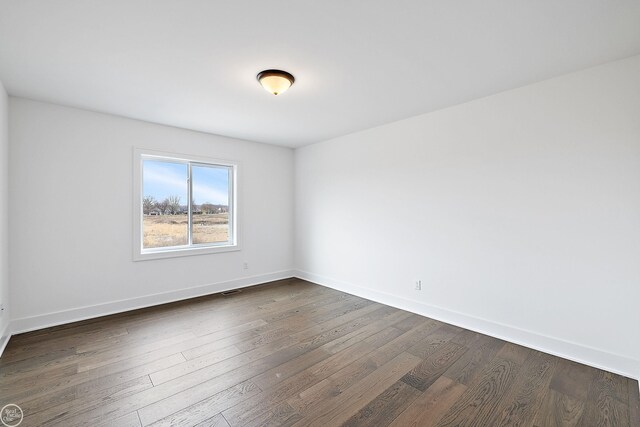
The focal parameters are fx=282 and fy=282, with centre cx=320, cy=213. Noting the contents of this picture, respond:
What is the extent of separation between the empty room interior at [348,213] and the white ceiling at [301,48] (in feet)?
0.06

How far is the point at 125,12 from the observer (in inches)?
67.3

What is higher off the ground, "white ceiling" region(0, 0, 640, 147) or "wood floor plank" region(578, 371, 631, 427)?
"white ceiling" region(0, 0, 640, 147)

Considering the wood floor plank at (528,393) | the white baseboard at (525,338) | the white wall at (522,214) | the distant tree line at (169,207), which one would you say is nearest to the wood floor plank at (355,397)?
the wood floor plank at (528,393)

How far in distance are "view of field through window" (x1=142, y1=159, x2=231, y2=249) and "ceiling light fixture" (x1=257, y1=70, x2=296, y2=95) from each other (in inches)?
92.8

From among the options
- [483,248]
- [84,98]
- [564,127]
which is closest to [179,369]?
[84,98]

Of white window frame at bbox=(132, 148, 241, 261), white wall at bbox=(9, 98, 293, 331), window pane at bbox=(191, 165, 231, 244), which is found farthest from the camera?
window pane at bbox=(191, 165, 231, 244)

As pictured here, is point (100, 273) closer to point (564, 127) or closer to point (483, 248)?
point (483, 248)

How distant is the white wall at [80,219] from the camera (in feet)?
9.79

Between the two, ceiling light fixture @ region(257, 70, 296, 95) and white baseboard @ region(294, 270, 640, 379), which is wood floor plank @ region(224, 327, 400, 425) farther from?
ceiling light fixture @ region(257, 70, 296, 95)

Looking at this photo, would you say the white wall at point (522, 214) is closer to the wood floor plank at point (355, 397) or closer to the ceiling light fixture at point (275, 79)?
the wood floor plank at point (355, 397)

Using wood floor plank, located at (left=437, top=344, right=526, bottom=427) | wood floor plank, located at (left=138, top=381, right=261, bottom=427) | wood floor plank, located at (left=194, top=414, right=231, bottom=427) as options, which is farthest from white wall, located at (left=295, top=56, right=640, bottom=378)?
wood floor plank, located at (left=194, top=414, right=231, bottom=427)

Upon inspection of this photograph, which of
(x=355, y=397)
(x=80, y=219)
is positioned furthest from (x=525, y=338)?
(x=80, y=219)

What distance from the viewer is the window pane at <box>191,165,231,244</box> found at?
4340 millimetres

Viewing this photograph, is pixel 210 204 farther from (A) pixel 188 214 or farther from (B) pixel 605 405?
(B) pixel 605 405
